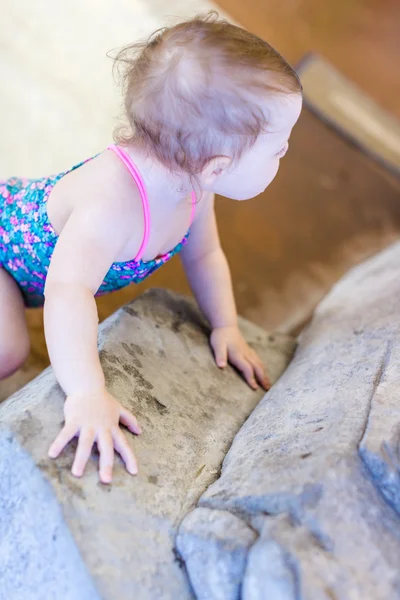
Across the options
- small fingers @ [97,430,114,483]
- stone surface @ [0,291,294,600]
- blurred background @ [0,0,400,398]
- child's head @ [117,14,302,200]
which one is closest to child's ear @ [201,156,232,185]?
child's head @ [117,14,302,200]

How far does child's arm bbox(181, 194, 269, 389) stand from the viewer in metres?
1.06

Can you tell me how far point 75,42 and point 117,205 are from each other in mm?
1058

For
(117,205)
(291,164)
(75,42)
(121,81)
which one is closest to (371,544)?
(117,205)

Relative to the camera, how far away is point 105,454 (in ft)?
2.30

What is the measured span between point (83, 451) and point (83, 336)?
16cm

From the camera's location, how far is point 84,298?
804mm

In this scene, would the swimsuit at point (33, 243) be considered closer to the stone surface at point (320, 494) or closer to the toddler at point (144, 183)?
the toddler at point (144, 183)

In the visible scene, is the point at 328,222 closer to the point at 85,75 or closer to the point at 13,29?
the point at 85,75

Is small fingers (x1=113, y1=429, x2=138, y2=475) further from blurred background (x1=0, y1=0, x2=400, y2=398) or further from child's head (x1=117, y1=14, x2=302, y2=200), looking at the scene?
blurred background (x1=0, y1=0, x2=400, y2=398)

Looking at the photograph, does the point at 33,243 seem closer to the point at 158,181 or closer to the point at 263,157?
the point at 158,181

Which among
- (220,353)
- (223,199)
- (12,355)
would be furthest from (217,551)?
(223,199)

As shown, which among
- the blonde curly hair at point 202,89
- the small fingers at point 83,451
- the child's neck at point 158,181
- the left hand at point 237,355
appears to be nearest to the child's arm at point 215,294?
the left hand at point 237,355

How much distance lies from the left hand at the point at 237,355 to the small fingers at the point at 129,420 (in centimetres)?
30

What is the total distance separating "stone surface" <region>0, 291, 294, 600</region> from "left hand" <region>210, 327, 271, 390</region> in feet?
0.47
